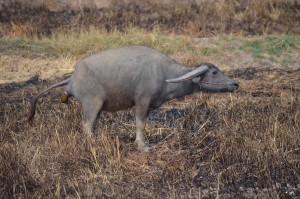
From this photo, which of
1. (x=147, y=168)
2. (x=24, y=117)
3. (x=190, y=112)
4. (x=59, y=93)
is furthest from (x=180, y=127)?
(x=59, y=93)

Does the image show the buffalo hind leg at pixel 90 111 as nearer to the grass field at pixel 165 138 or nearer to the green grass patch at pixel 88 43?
the grass field at pixel 165 138

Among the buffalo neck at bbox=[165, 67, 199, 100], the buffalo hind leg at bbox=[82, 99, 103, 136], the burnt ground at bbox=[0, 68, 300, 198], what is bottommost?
the burnt ground at bbox=[0, 68, 300, 198]

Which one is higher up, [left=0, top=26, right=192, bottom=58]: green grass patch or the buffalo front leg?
the buffalo front leg

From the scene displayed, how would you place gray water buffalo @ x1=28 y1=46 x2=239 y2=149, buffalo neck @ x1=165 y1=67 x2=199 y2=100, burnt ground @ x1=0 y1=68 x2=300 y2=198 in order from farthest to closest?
buffalo neck @ x1=165 y1=67 x2=199 y2=100
gray water buffalo @ x1=28 y1=46 x2=239 y2=149
burnt ground @ x1=0 y1=68 x2=300 y2=198

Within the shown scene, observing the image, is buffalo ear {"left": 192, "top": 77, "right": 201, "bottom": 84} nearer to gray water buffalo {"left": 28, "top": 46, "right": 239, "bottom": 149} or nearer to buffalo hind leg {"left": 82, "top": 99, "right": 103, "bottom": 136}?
gray water buffalo {"left": 28, "top": 46, "right": 239, "bottom": 149}

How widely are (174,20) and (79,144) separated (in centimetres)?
960

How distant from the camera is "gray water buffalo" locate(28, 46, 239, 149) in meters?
7.08

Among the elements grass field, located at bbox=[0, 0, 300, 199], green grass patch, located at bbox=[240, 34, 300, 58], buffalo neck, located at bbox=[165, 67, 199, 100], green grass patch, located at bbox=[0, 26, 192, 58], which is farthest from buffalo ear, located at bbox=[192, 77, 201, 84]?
green grass patch, located at bbox=[240, 34, 300, 58]

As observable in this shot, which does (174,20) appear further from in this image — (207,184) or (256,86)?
(207,184)

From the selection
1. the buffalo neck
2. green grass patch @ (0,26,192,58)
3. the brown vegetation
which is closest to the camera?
the buffalo neck

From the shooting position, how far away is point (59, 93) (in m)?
10.1

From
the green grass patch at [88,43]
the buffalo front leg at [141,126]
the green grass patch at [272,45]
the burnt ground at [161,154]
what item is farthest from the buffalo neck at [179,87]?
the green grass patch at [272,45]

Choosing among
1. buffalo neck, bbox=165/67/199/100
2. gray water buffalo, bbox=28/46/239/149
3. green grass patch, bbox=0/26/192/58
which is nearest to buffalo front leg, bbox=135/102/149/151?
gray water buffalo, bbox=28/46/239/149

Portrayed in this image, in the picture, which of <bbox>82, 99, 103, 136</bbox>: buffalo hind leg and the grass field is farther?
<bbox>82, 99, 103, 136</bbox>: buffalo hind leg
